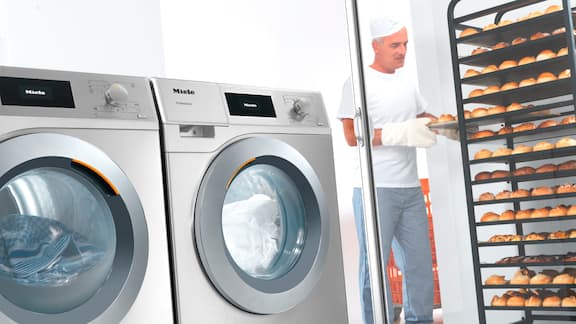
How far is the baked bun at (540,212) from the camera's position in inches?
61.9

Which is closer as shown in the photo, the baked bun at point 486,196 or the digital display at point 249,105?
the baked bun at point 486,196

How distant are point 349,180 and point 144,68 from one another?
3.99 ft

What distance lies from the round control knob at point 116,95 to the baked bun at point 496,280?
3.50 feet

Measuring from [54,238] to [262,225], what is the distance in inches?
26.6

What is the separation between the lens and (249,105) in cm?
212

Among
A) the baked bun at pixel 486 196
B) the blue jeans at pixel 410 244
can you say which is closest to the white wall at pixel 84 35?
the blue jeans at pixel 410 244

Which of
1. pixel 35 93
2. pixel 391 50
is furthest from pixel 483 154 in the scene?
pixel 35 93

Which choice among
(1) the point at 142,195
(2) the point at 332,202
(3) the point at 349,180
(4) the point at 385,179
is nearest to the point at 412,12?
(4) the point at 385,179

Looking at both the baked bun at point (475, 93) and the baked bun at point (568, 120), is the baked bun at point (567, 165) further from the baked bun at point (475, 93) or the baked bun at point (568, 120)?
the baked bun at point (475, 93)

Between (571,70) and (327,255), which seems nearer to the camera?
(571,70)

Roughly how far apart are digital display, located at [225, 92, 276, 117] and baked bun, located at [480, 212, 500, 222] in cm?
77

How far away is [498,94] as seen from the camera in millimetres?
1652

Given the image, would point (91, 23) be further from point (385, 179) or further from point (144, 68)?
point (385, 179)

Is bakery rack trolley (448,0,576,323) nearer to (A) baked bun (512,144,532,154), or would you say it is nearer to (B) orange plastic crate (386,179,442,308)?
(A) baked bun (512,144,532,154)
